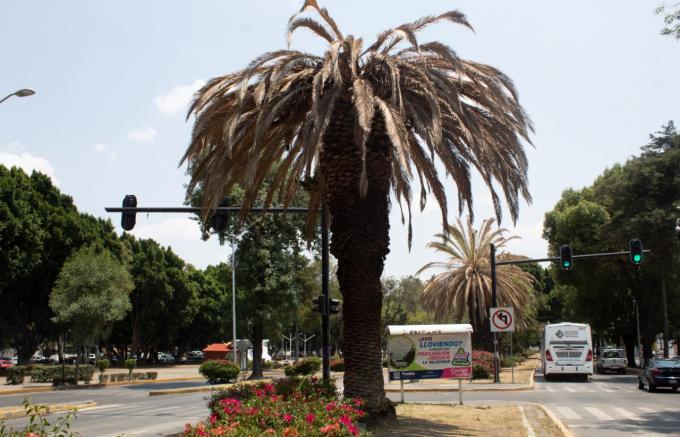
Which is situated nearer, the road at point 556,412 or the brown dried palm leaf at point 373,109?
the brown dried palm leaf at point 373,109

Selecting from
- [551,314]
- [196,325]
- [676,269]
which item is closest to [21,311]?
[196,325]

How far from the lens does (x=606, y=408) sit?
2003cm

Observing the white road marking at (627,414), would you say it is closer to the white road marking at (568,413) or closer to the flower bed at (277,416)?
the white road marking at (568,413)

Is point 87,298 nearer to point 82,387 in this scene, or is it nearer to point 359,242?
point 82,387

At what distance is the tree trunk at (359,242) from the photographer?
13.8m

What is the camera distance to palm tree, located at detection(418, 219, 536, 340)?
43.6 m

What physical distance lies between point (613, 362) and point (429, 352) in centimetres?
3323

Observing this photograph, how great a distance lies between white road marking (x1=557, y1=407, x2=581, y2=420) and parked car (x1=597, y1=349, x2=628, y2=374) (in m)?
31.4

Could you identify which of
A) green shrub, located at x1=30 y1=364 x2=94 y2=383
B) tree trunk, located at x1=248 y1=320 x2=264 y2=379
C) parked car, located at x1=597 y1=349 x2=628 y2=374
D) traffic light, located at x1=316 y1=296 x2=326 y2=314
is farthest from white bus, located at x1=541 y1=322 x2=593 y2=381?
green shrub, located at x1=30 y1=364 x2=94 y2=383

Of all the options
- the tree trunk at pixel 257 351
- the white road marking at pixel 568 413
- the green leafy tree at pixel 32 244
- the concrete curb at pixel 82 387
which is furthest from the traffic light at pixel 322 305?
the green leafy tree at pixel 32 244

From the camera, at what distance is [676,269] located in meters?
37.8

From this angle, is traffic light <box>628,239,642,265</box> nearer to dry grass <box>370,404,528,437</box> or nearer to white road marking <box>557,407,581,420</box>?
white road marking <box>557,407,581,420</box>

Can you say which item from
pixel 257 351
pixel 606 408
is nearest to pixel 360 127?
pixel 606 408

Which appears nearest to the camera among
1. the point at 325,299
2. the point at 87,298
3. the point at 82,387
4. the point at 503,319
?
the point at 325,299
